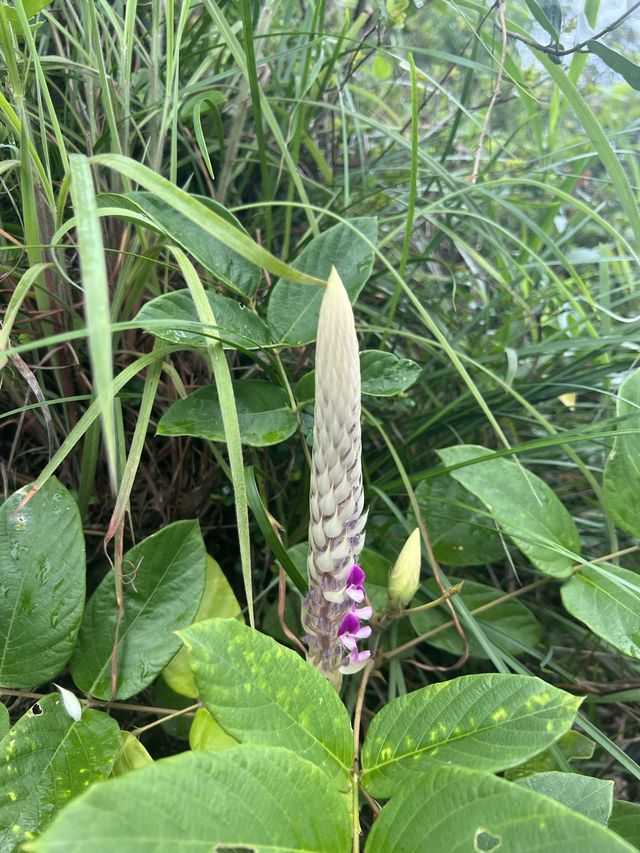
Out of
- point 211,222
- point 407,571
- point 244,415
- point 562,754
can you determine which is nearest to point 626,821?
point 562,754

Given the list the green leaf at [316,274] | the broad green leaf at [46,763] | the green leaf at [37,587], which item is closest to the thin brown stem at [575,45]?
the green leaf at [316,274]

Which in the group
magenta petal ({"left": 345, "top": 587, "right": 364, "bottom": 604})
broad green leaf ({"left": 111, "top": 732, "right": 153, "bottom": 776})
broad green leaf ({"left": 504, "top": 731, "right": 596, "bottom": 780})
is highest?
magenta petal ({"left": 345, "top": 587, "right": 364, "bottom": 604})

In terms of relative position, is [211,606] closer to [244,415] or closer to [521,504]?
[244,415]

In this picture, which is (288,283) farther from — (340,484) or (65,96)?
(65,96)

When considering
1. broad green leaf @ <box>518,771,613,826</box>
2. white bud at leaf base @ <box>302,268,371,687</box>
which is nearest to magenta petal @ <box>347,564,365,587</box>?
white bud at leaf base @ <box>302,268,371,687</box>

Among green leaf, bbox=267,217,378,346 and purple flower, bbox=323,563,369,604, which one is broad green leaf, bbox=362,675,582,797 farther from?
green leaf, bbox=267,217,378,346

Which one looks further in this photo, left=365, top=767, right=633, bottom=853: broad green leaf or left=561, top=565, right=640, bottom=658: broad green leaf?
left=561, top=565, right=640, bottom=658: broad green leaf

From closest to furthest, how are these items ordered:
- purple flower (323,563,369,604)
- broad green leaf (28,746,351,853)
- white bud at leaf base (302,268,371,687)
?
broad green leaf (28,746,351,853) < white bud at leaf base (302,268,371,687) < purple flower (323,563,369,604)

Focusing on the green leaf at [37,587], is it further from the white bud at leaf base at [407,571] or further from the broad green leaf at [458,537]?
the broad green leaf at [458,537]
